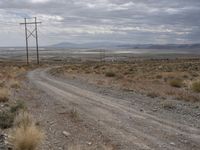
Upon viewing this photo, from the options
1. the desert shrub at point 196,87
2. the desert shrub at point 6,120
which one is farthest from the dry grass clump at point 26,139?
the desert shrub at point 196,87

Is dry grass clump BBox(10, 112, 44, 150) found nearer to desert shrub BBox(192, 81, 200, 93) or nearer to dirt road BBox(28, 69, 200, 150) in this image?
dirt road BBox(28, 69, 200, 150)

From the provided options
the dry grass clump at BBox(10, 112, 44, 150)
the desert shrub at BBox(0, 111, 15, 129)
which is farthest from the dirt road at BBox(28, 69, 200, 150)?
the desert shrub at BBox(0, 111, 15, 129)

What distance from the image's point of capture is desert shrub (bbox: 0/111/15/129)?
1086 centimetres

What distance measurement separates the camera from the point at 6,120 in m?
11.2

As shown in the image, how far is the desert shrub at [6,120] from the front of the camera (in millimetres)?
10863

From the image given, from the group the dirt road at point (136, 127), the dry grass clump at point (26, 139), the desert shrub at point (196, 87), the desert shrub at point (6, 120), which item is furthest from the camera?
the desert shrub at point (196, 87)

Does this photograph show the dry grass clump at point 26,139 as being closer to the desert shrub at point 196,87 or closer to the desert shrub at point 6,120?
the desert shrub at point 6,120

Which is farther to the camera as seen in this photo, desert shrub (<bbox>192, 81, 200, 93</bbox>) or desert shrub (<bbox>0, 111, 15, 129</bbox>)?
desert shrub (<bbox>192, 81, 200, 93</bbox>)

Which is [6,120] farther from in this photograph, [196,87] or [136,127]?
[196,87]

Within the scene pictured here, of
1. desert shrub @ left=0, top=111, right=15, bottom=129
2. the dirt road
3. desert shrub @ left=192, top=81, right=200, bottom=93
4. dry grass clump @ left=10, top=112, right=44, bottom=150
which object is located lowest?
desert shrub @ left=192, top=81, right=200, bottom=93

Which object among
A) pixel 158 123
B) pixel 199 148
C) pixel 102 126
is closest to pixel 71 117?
pixel 102 126

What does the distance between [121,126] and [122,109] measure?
12.5 ft

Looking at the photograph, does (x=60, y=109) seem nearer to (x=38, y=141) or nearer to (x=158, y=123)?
(x=158, y=123)

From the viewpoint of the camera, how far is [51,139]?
9.95m
